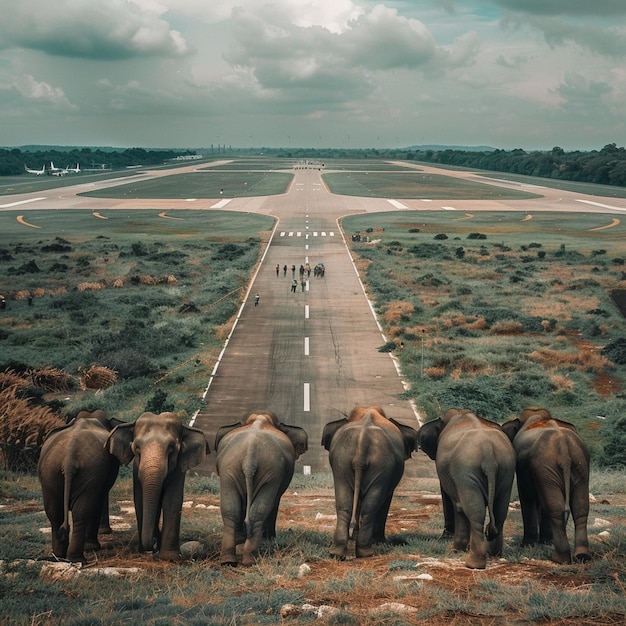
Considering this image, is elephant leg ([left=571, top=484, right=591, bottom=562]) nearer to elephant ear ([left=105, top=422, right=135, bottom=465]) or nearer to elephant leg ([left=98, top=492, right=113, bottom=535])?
elephant ear ([left=105, top=422, right=135, bottom=465])

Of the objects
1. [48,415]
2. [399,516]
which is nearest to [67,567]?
[399,516]

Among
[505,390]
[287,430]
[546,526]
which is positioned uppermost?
[287,430]

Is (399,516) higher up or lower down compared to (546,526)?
lower down

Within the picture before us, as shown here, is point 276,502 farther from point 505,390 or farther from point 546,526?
point 505,390

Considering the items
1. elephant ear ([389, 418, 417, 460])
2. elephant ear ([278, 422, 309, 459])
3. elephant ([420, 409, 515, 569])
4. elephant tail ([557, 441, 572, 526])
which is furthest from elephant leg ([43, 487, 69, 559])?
elephant tail ([557, 441, 572, 526])

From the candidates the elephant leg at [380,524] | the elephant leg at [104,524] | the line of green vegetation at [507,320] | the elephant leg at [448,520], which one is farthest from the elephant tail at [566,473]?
the line of green vegetation at [507,320]

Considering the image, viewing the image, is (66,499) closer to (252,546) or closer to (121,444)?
(121,444)

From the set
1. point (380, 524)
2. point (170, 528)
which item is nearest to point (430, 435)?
point (380, 524)
